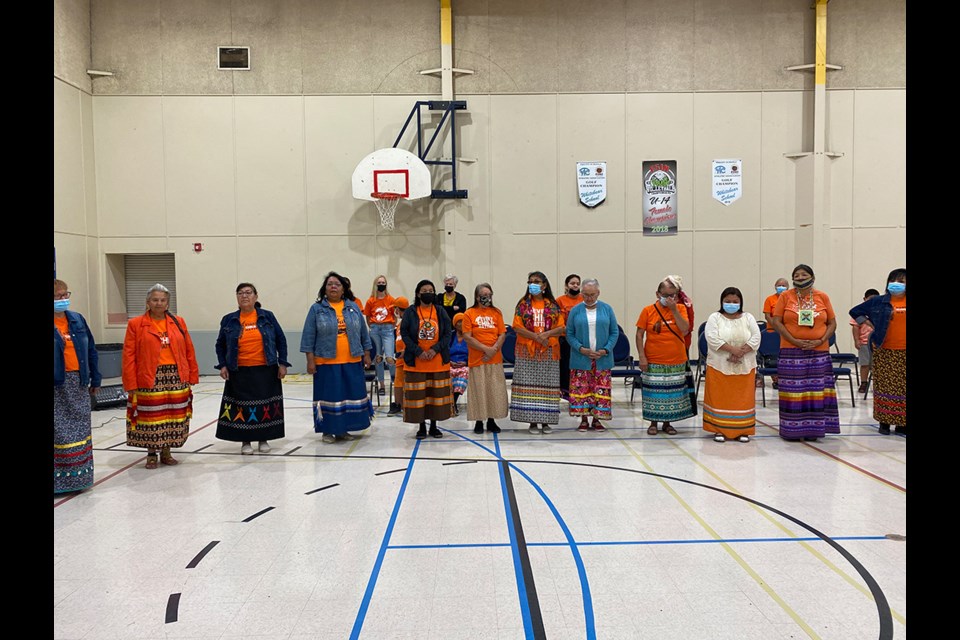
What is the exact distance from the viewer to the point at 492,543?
353cm

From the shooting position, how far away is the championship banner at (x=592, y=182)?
1090 centimetres

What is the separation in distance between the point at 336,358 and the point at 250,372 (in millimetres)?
776

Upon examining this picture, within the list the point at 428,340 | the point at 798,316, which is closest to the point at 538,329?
the point at 428,340

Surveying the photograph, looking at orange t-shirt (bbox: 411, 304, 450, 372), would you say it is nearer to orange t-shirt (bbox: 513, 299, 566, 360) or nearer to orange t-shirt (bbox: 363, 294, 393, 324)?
orange t-shirt (bbox: 513, 299, 566, 360)

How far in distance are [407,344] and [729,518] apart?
129 inches

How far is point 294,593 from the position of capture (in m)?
Answer: 2.96

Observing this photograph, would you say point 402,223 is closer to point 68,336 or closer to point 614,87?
point 614,87

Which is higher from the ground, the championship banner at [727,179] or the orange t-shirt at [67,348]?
the championship banner at [727,179]

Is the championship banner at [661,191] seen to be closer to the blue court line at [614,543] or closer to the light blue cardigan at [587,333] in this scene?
the light blue cardigan at [587,333]

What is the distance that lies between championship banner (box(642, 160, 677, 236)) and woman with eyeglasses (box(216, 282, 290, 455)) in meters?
7.36

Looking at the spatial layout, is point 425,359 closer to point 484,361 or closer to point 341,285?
point 484,361

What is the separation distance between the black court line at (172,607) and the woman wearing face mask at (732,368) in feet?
15.5

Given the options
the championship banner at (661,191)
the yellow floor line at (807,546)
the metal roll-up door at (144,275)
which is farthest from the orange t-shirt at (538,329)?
the metal roll-up door at (144,275)

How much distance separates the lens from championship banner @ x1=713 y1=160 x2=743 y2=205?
35.6 ft
